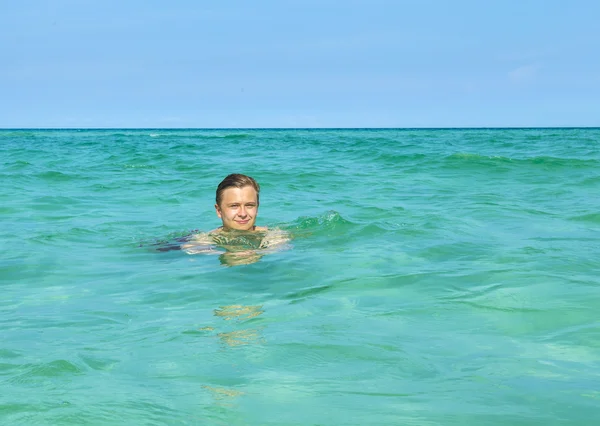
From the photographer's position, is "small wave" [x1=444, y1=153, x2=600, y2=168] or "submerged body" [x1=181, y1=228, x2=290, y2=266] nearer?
"submerged body" [x1=181, y1=228, x2=290, y2=266]

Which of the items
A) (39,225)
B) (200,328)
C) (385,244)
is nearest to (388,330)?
(200,328)

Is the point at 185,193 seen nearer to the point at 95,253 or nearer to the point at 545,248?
the point at 95,253

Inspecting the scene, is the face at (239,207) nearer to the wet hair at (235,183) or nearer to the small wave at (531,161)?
the wet hair at (235,183)

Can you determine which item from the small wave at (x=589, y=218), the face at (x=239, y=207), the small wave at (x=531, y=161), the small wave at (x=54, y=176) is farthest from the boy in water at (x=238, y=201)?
the small wave at (x=531, y=161)

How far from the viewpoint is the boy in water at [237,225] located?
6152 millimetres

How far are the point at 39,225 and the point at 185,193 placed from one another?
11.4 ft

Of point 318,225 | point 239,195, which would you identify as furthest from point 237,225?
point 318,225

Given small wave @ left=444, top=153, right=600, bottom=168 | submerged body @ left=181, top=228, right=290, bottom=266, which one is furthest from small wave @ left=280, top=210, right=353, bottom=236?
small wave @ left=444, top=153, right=600, bottom=168

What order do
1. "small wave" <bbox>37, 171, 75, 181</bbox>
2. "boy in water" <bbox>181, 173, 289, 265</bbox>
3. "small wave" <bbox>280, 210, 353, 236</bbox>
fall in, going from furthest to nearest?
"small wave" <bbox>37, 171, 75, 181</bbox> → "small wave" <bbox>280, 210, 353, 236</bbox> → "boy in water" <bbox>181, 173, 289, 265</bbox>

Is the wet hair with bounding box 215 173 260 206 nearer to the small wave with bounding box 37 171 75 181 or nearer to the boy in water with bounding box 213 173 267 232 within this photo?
the boy in water with bounding box 213 173 267 232

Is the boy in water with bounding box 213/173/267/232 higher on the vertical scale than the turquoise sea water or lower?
higher

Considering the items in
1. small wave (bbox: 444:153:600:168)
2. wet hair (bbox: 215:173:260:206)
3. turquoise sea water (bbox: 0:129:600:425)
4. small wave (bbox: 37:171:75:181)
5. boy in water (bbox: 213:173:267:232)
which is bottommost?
turquoise sea water (bbox: 0:129:600:425)

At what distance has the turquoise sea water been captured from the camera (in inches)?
103

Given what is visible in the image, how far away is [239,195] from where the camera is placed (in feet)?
20.5
